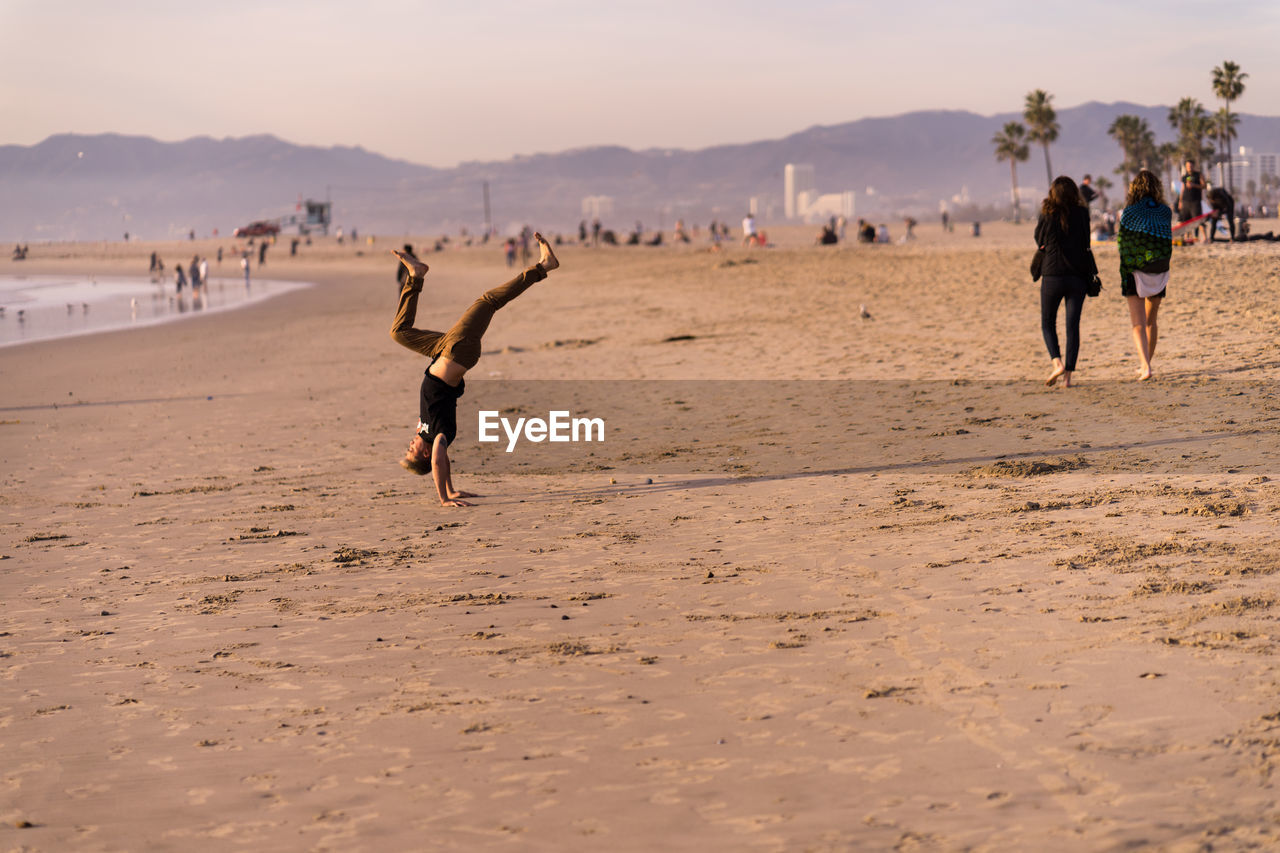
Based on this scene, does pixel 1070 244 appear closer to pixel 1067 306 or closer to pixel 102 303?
pixel 1067 306

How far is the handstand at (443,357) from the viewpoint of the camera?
7848mm

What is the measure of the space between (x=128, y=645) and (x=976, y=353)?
11166 mm

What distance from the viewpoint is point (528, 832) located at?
11.2ft

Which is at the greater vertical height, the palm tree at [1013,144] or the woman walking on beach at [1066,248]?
the palm tree at [1013,144]

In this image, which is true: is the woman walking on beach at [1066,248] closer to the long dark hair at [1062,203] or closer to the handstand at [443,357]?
the long dark hair at [1062,203]

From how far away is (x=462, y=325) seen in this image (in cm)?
791

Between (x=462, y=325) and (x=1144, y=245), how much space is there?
6.83 metres

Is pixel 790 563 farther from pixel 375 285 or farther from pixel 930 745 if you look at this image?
pixel 375 285

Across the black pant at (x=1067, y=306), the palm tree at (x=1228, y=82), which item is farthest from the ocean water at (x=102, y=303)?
the palm tree at (x=1228, y=82)

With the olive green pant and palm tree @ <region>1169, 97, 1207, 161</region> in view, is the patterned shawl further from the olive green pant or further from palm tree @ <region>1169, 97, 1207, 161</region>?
palm tree @ <region>1169, 97, 1207, 161</region>

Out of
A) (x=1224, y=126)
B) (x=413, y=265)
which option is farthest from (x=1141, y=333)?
(x=1224, y=126)

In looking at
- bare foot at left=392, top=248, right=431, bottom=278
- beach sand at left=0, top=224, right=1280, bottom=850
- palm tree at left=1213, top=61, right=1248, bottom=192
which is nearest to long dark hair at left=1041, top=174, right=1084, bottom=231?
beach sand at left=0, top=224, right=1280, bottom=850

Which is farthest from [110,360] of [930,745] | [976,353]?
[930,745]

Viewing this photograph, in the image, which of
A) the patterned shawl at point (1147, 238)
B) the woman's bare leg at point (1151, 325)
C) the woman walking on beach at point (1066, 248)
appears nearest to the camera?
the woman walking on beach at point (1066, 248)
